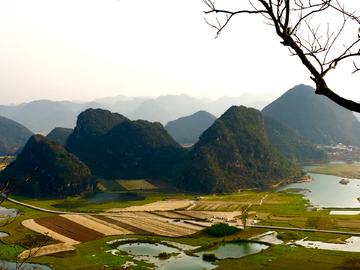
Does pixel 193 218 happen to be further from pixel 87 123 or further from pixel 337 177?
pixel 87 123

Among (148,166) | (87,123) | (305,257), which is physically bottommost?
(305,257)

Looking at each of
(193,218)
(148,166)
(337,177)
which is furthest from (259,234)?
(148,166)

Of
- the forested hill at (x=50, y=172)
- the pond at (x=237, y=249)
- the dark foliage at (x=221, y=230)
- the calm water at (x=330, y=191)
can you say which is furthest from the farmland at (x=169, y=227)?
the forested hill at (x=50, y=172)

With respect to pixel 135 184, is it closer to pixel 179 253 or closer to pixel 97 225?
pixel 97 225

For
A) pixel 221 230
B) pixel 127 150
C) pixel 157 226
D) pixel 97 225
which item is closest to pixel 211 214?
pixel 157 226

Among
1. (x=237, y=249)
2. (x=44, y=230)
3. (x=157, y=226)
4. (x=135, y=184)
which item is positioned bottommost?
(x=237, y=249)

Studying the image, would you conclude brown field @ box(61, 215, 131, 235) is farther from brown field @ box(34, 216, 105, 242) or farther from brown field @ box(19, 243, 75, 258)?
brown field @ box(19, 243, 75, 258)

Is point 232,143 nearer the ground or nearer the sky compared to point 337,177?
nearer the sky
